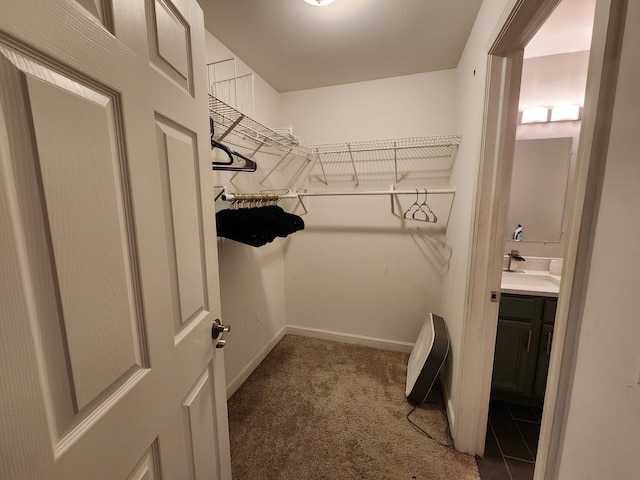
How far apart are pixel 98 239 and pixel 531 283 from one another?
2.29 m

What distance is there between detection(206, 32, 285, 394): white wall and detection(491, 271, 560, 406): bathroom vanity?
1760 millimetres

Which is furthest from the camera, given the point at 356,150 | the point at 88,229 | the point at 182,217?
the point at 356,150

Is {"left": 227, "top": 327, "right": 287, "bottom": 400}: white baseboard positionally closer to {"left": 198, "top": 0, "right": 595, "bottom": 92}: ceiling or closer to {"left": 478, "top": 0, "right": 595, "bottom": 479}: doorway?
{"left": 478, "top": 0, "right": 595, "bottom": 479}: doorway

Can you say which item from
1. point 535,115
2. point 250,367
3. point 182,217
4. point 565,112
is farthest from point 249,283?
point 565,112

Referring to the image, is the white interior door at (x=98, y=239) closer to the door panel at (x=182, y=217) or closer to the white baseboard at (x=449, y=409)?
the door panel at (x=182, y=217)

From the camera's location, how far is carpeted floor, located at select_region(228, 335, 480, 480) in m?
1.35

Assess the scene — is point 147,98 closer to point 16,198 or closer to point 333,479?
point 16,198

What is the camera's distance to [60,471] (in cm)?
41

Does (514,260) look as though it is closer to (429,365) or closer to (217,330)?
(429,365)

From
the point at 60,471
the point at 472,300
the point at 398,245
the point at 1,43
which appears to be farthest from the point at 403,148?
the point at 60,471

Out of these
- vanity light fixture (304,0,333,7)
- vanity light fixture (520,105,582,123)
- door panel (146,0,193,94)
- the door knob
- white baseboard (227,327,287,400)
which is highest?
vanity light fixture (304,0,333,7)

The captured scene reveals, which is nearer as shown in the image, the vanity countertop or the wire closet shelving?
the vanity countertop

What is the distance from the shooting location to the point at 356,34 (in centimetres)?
159

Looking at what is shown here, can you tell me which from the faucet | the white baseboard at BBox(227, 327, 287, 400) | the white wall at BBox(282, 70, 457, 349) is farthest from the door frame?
the white baseboard at BBox(227, 327, 287, 400)
